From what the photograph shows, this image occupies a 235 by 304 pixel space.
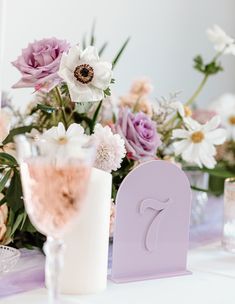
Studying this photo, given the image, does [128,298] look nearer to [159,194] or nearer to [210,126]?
[159,194]

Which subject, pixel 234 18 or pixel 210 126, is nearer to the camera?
pixel 210 126

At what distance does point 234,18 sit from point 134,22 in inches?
20.3

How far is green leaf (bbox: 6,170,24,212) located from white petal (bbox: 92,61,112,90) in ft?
0.66

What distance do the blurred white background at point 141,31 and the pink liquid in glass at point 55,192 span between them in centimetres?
114

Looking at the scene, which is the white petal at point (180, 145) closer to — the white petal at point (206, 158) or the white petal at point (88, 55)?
the white petal at point (206, 158)

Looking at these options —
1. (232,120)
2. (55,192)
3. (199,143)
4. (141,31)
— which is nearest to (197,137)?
(199,143)

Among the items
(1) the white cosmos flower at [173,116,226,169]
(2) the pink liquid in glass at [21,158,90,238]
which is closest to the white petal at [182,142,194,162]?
(1) the white cosmos flower at [173,116,226,169]

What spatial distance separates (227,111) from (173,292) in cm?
129

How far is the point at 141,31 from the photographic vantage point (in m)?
2.31

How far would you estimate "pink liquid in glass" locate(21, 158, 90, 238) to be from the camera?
787 mm

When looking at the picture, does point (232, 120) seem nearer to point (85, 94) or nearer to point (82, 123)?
point (82, 123)

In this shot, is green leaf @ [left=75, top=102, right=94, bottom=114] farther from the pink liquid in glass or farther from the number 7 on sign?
the pink liquid in glass

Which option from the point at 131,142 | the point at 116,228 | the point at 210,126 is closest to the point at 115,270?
the point at 116,228

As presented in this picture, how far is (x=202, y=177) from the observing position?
62.5 inches
